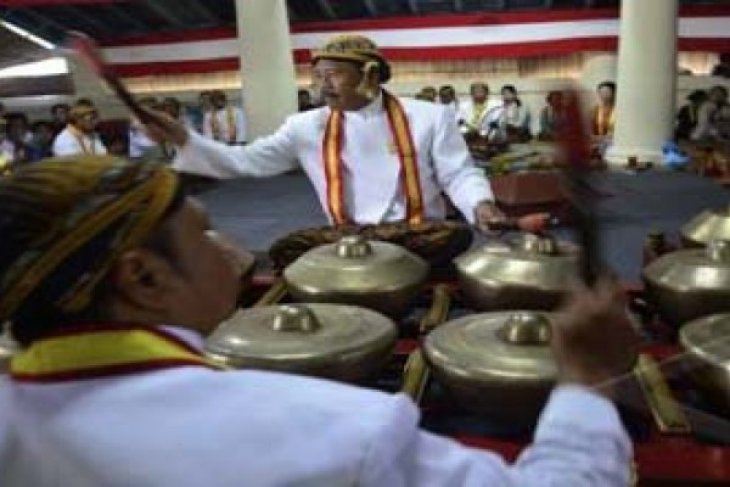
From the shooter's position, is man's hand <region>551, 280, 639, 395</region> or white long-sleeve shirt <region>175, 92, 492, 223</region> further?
white long-sleeve shirt <region>175, 92, 492, 223</region>

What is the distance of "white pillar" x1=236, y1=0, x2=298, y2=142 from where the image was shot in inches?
315

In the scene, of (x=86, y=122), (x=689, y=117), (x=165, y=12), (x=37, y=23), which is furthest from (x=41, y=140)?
(x=689, y=117)

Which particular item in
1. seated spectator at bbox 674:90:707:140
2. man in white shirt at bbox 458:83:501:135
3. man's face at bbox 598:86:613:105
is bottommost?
seated spectator at bbox 674:90:707:140

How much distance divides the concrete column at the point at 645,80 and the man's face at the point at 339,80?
541cm

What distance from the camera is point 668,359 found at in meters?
1.55

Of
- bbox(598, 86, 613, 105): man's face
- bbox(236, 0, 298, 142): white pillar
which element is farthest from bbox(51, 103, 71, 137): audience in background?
bbox(598, 86, 613, 105): man's face

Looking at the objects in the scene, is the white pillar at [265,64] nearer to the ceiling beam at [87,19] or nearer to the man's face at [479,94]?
the man's face at [479,94]

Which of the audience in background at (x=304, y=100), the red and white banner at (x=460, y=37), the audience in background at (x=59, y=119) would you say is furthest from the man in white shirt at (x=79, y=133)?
the red and white banner at (x=460, y=37)

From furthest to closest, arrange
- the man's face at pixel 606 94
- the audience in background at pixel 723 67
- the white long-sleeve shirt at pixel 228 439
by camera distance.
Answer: the audience in background at pixel 723 67
the man's face at pixel 606 94
the white long-sleeve shirt at pixel 228 439

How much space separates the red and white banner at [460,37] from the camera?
9.37 m

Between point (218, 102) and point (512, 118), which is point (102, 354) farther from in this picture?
point (218, 102)

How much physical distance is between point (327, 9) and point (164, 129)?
9064 millimetres

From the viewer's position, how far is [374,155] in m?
2.67

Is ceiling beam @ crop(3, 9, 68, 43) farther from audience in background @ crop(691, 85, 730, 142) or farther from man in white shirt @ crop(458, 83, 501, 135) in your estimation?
audience in background @ crop(691, 85, 730, 142)
